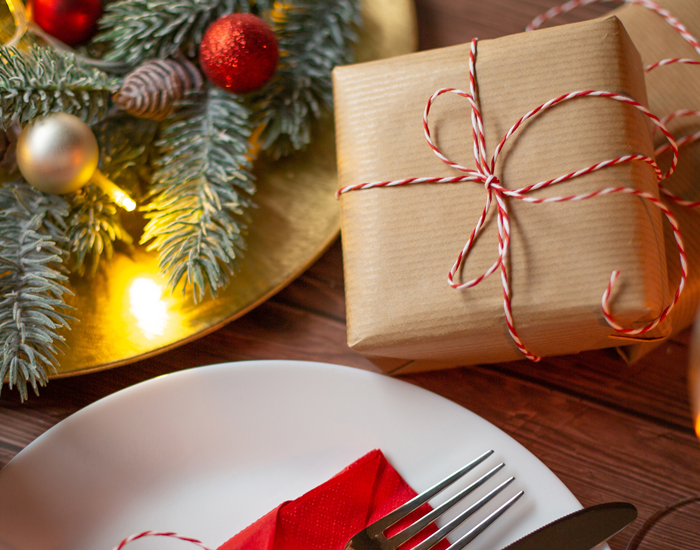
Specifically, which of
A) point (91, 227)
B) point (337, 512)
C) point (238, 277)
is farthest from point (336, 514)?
point (91, 227)

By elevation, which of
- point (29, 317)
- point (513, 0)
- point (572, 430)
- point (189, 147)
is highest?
point (513, 0)

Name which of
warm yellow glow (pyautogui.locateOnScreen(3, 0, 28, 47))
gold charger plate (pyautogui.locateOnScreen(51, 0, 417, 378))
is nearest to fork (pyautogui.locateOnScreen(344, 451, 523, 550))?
gold charger plate (pyautogui.locateOnScreen(51, 0, 417, 378))

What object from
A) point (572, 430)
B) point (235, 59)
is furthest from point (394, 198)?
point (572, 430)

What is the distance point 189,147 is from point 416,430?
1.17 feet

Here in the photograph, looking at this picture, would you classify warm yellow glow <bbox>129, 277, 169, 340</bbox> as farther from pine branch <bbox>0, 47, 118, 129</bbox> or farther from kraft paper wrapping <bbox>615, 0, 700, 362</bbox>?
kraft paper wrapping <bbox>615, 0, 700, 362</bbox>

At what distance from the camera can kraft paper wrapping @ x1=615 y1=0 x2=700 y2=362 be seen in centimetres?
48

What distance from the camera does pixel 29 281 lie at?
1.51 ft

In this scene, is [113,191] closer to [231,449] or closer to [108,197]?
[108,197]

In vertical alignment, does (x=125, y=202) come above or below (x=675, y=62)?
below

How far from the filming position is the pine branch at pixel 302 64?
0.54 meters

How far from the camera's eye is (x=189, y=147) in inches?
20.1

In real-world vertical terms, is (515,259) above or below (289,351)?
above

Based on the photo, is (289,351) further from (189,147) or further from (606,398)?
(606,398)

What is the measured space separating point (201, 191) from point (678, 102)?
19.0 inches
